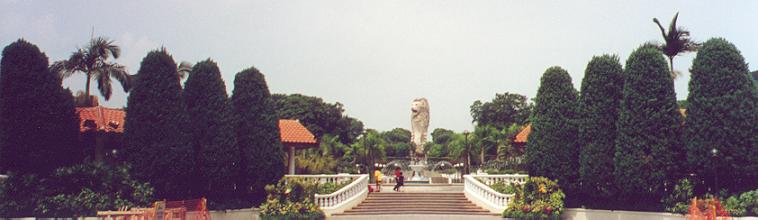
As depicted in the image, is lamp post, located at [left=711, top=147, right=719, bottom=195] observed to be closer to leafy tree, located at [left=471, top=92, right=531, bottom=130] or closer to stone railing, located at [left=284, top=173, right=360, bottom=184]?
stone railing, located at [left=284, top=173, right=360, bottom=184]

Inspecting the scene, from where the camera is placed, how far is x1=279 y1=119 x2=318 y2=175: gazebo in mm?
30625

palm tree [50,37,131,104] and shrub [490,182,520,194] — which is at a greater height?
palm tree [50,37,131,104]

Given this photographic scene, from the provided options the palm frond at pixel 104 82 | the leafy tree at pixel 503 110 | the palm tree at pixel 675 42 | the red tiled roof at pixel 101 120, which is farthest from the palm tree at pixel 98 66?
the leafy tree at pixel 503 110

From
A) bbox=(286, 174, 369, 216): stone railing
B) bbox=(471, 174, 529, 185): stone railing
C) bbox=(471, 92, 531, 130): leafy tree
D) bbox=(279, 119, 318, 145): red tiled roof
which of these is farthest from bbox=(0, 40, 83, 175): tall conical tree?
bbox=(471, 92, 531, 130): leafy tree

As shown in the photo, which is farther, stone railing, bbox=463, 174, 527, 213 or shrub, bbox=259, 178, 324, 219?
stone railing, bbox=463, 174, 527, 213

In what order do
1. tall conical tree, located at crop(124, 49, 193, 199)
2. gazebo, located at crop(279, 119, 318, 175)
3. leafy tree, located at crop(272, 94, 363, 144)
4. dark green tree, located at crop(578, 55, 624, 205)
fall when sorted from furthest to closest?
leafy tree, located at crop(272, 94, 363, 144) → gazebo, located at crop(279, 119, 318, 175) → dark green tree, located at crop(578, 55, 624, 205) → tall conical tree, located at crop(124, 49, 193, 199)

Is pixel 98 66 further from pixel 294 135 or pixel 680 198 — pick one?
pixel 680 198

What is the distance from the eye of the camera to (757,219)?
17969mm

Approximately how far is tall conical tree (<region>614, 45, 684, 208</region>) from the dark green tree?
786 millimetres

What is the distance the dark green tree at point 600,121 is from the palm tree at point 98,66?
25.6 m

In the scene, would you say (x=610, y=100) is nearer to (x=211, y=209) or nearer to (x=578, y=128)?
(x=578, y=128)

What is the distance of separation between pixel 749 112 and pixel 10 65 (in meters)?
21.1

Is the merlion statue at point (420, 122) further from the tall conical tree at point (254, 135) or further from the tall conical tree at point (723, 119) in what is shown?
the tall conical tree at point (723, 119)

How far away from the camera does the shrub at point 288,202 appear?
23.2 meters
